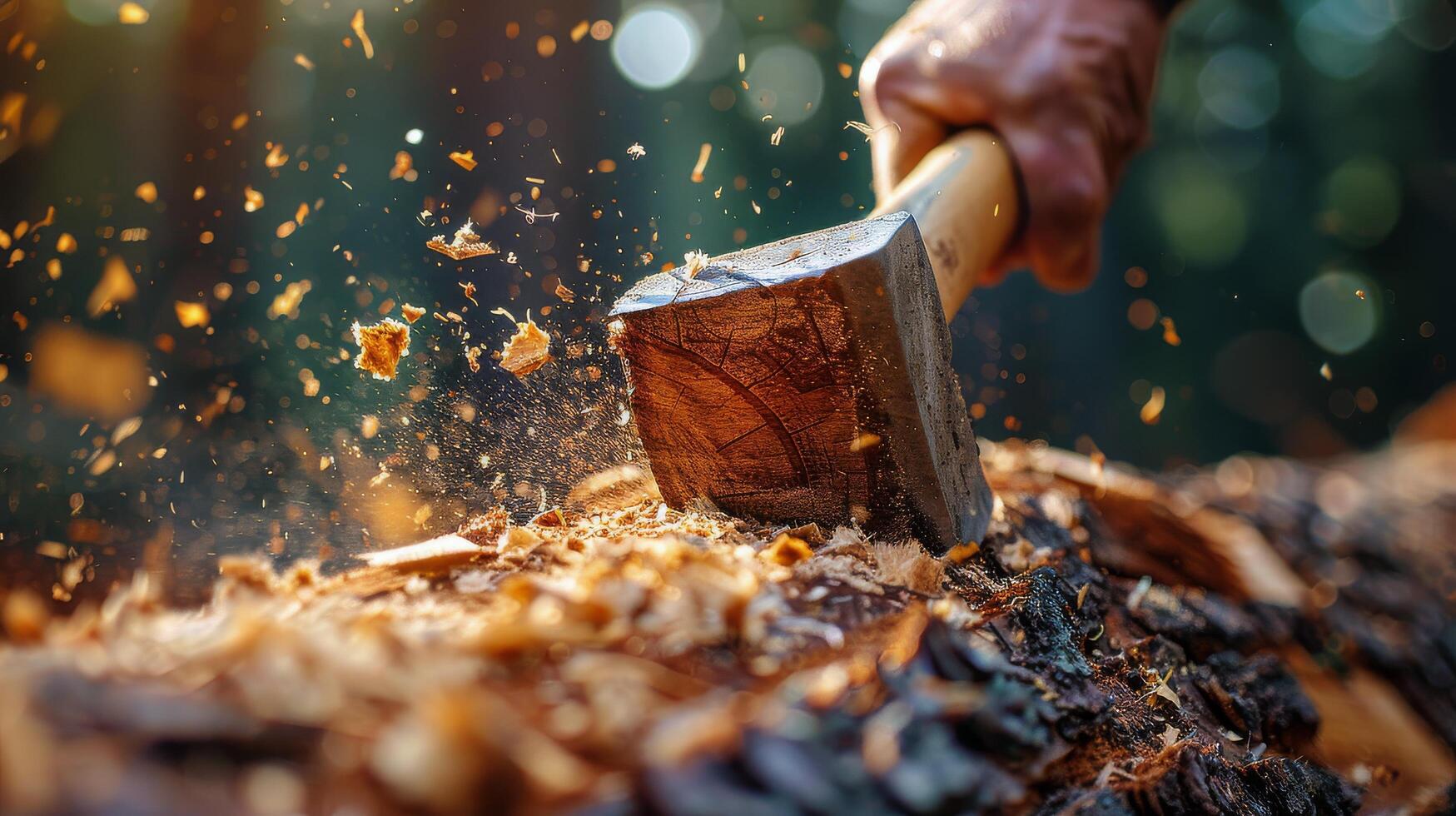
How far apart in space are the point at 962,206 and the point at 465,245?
1.17 m

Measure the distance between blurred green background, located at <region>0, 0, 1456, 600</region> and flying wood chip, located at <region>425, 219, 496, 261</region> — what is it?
0.24 feet

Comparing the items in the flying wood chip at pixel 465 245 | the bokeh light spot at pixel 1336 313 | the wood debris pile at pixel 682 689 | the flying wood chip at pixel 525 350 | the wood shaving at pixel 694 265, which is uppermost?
the flying wood chip at pixel 465 245

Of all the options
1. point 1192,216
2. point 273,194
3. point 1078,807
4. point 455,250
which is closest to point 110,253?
point 273,194

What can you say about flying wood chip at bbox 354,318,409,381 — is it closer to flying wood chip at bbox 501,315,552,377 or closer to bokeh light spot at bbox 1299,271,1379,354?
flying wood chip at bbox 501,315,552,377

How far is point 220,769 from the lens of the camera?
516 millimetres

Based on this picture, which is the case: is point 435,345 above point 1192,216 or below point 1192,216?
above

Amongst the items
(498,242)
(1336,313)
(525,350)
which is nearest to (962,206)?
(525,350)

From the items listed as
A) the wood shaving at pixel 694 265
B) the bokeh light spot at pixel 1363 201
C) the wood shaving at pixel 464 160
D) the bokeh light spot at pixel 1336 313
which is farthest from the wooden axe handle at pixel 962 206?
the bokeh light spot at pixel 1363 201

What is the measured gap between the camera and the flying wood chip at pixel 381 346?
5.31 feet

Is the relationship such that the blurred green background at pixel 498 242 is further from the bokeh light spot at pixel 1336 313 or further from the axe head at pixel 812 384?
the axe head at pixel 812 384

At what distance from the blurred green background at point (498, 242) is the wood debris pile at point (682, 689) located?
730 millimetres

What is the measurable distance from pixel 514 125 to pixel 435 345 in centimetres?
403

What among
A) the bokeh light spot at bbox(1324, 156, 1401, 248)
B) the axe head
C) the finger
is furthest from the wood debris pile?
the bokeh light spot at bbox(1324, 156, 1401, 248)

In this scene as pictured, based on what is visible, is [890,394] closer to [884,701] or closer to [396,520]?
[884,701]
